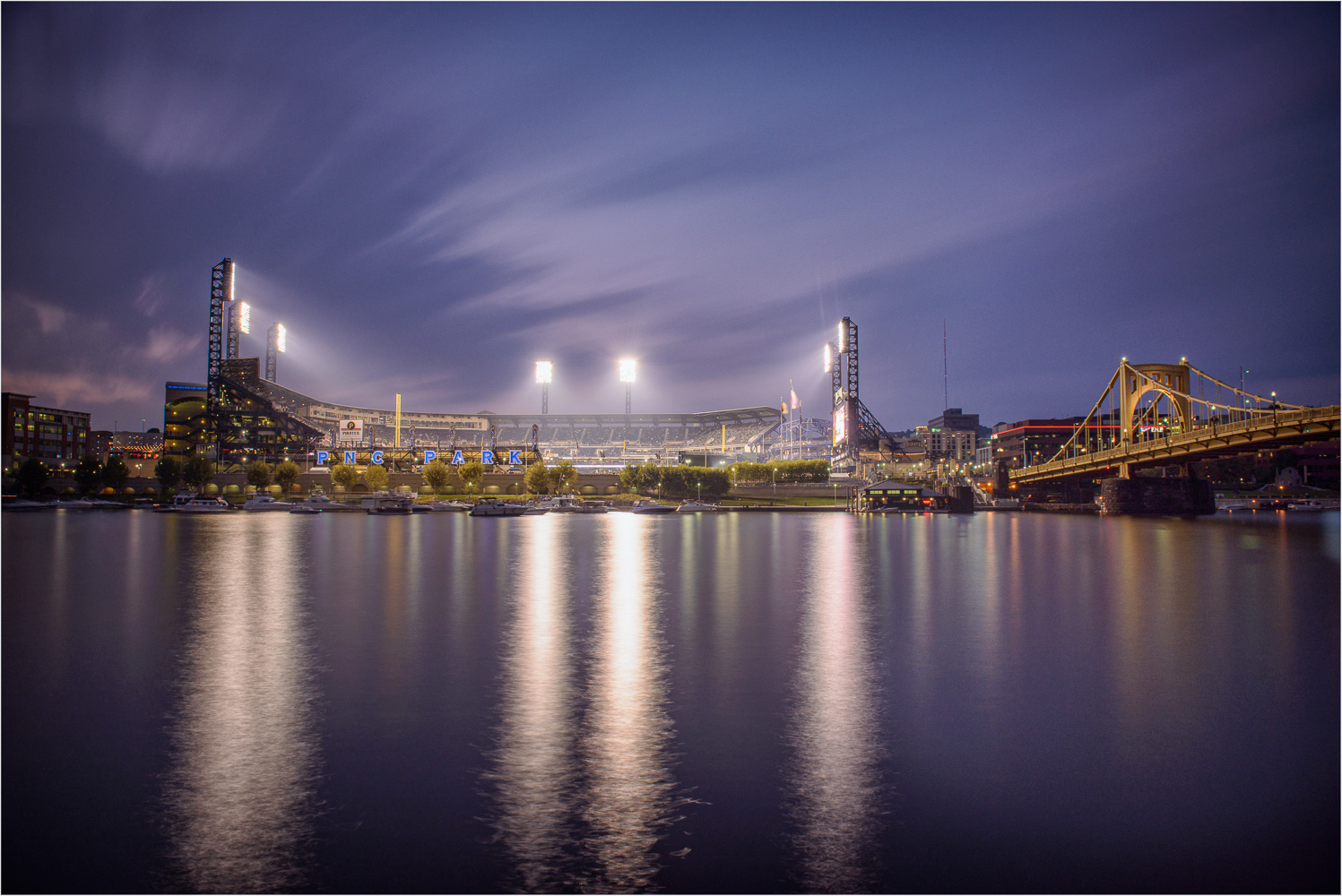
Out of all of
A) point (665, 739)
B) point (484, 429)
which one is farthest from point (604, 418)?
point (665, 739)

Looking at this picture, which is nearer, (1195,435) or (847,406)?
(1195,435)

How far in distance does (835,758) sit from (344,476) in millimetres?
80711

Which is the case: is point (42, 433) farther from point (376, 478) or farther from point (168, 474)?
point (376, 478)

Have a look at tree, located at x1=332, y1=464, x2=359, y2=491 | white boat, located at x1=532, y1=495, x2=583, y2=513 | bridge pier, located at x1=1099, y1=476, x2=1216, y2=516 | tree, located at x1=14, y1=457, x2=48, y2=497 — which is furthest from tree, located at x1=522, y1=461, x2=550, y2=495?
bridge pier, located at x1=1099, y1=476, x2=1216, y2=516

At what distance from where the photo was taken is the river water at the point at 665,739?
17.6ft

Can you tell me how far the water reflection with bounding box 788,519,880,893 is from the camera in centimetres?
536

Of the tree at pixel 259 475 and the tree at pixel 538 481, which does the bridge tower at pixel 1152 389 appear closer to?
the tree at pixel 538 481

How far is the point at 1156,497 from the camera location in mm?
61156

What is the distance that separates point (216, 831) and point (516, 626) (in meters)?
8.39

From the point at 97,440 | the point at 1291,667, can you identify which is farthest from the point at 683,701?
the point at 97,440

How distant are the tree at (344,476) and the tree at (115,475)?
19.3 m

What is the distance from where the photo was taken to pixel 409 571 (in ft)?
73.4

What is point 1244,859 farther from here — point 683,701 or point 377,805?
point 377,805

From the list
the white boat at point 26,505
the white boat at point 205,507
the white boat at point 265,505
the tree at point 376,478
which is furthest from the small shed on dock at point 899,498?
the white boat at point 26,505
